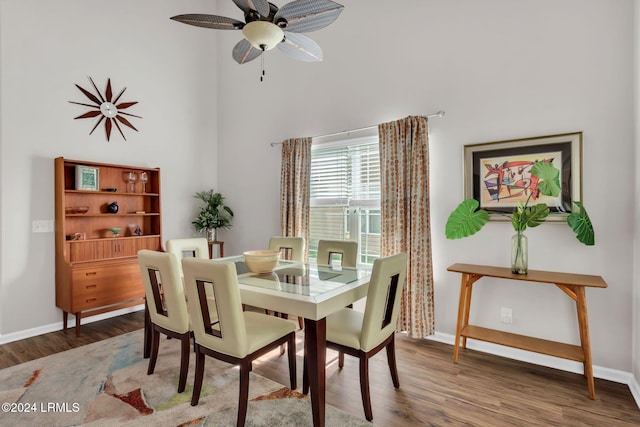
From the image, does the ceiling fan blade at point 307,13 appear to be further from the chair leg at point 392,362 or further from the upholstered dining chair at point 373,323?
the chair leg at point 392,362

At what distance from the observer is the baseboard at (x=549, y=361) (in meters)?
2.39

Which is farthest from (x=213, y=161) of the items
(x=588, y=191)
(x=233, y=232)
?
(x=588, y=191)

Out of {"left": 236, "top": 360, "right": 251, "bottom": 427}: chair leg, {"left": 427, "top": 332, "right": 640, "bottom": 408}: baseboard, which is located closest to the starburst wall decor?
{"left": 236, "top": 360, "right": 251, "bottom": 427}: chair leg

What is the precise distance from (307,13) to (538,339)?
2.99 meters

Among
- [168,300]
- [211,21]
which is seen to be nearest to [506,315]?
[168,300]

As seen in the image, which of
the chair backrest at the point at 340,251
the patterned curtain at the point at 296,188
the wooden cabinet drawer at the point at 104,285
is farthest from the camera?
the patterned curtain at the point at 296,188

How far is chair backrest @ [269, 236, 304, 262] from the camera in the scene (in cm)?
342

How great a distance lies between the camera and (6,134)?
3201 millimetres

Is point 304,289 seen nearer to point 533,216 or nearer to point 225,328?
point 225,328

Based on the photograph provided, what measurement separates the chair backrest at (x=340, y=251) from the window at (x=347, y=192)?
718 mm

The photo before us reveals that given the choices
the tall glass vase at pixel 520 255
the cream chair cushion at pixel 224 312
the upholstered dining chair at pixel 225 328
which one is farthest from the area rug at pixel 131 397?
the tall glass vase at pixel 520 255

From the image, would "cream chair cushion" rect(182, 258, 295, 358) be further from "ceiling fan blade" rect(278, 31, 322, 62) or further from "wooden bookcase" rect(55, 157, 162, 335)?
"wooden bookcase" rect(55, 157, 162, 335)

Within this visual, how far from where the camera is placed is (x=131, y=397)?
7.26 feet

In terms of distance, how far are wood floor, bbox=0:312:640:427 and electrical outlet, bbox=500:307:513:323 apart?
33cm
